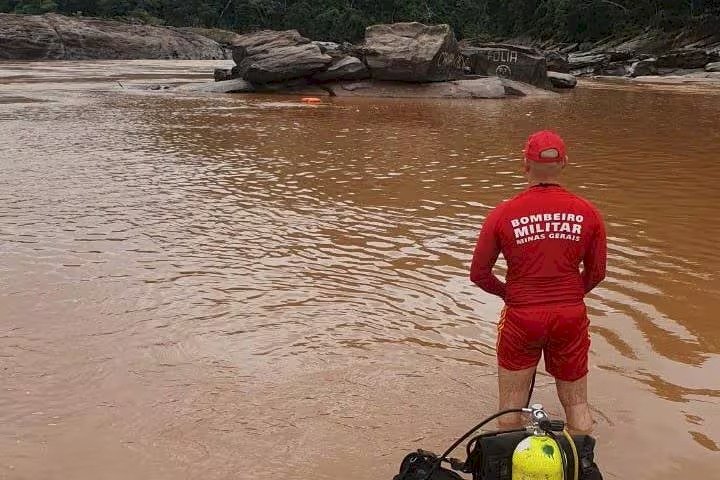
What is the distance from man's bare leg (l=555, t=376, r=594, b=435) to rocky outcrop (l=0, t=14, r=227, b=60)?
5845cm

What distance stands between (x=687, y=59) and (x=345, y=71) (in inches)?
949

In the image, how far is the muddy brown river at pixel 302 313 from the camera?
3678mm

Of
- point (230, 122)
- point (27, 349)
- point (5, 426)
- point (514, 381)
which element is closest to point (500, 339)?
point (514, 381)

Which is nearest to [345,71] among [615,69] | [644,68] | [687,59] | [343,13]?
[644,68]

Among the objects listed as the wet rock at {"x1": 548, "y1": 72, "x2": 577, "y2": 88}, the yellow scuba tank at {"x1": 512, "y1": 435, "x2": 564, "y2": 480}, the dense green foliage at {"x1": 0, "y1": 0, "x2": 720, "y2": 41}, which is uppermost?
the dense green foliage at {"x1": 0, "y1": 0, "x2": 720, "y2": 41}

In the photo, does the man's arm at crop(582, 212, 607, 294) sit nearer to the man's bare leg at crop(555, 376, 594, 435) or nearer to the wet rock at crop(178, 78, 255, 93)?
the man's bare leg at crop(555, 376, 594, 435)

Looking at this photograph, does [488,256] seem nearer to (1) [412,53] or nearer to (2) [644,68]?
(1) [412,53]

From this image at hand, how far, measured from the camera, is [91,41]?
195 feet

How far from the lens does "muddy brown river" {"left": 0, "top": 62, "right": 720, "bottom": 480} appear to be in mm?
3678

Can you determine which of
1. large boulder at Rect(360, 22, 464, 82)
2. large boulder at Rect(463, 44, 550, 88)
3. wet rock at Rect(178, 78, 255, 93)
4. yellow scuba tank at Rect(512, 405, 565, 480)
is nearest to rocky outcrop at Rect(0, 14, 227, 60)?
wet rock at Rect(178, 78, 255, 93)

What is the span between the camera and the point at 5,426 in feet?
12.4

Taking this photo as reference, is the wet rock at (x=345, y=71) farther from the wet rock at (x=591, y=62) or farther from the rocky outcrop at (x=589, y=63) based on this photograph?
the wet rock at (x=591, y=62)

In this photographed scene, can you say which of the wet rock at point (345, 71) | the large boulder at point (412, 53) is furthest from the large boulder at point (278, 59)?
the large boulder at point (412, 53)

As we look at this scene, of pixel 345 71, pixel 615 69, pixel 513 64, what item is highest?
pixel 615 69
